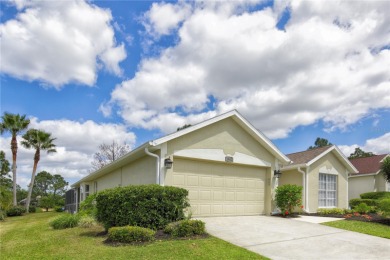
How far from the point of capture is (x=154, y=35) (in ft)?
44.7

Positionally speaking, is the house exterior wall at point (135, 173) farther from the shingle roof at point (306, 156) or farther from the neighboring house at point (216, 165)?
the shingle roof at point (306, 156)

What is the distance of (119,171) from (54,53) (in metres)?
7.35

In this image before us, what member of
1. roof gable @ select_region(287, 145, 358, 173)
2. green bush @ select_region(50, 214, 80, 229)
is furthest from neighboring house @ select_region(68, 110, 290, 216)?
green bush @ select_region(50, 214, 80, 229)

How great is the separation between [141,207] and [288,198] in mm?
7543

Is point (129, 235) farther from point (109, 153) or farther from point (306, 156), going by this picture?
point (109, 153)

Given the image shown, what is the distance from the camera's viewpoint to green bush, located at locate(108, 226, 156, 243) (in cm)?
823

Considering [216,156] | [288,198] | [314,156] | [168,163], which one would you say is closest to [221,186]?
[216,156]

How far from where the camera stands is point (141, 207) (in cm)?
947

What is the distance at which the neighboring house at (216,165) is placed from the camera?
11984 mm

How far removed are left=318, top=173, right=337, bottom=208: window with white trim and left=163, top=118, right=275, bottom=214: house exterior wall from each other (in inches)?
205

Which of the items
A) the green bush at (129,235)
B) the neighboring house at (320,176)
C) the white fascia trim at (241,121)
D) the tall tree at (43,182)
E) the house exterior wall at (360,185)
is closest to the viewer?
the green bush at (129,235)

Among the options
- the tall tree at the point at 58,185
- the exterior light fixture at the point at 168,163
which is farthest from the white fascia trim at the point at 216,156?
the tall tree at the point at 58,185

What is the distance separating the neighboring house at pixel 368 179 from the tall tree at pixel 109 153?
24.7 m

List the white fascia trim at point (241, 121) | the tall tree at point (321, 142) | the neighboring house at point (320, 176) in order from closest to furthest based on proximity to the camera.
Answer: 1. the white fascia trim at point (241, 121)
2. the neighboring house at point (320, 176)
3. the tall tree at point (321, 142)
